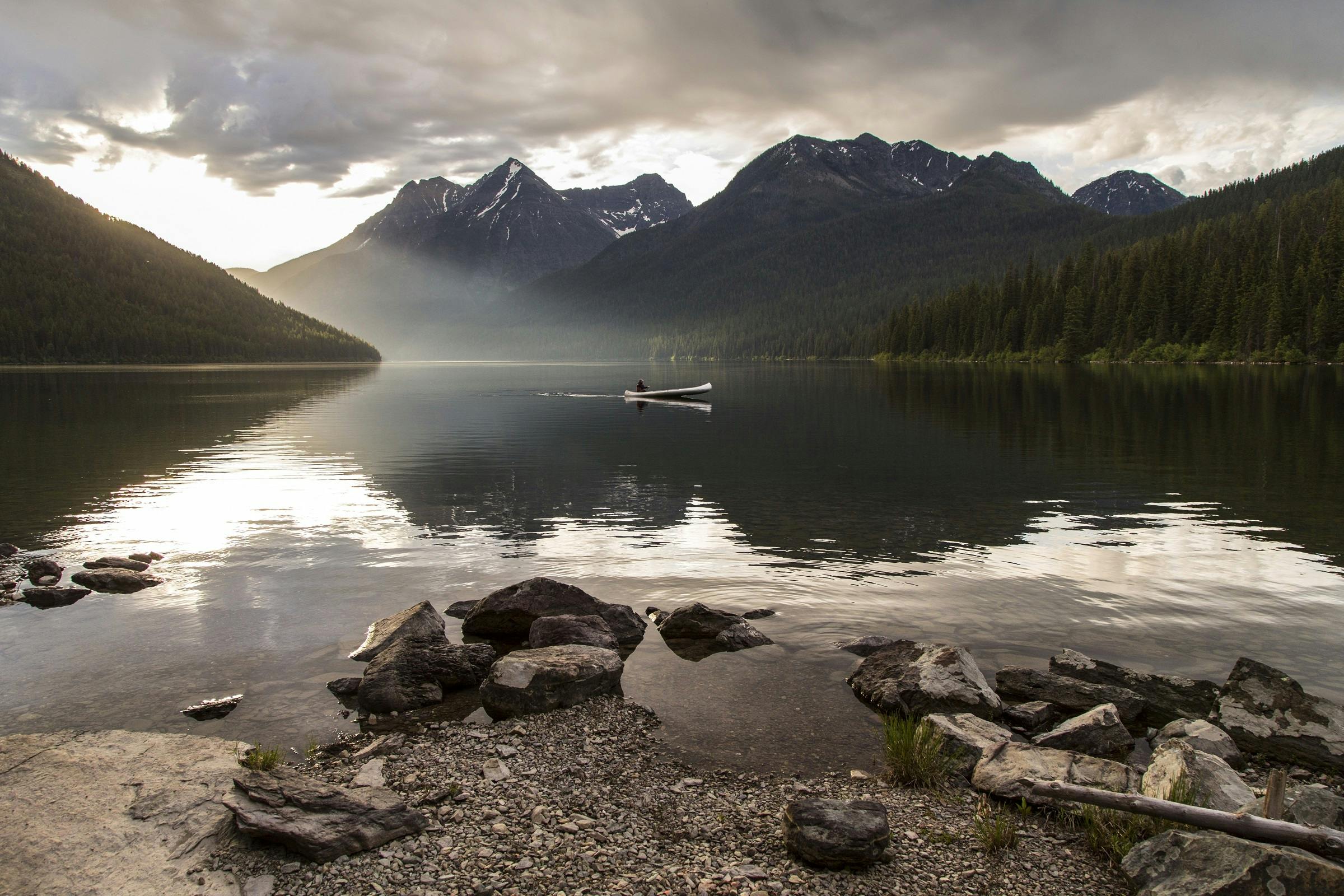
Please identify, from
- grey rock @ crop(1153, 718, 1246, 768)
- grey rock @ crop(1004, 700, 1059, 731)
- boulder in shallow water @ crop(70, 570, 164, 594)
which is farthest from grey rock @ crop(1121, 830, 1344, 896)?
boulder in shallow water @ crop(70, 570, 164, 594)

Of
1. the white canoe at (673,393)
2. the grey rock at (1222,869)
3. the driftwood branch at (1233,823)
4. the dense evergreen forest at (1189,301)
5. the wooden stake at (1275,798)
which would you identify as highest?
the dense evergreen forest at (1189,301)

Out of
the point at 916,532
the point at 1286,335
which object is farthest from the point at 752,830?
the point at 1286,335

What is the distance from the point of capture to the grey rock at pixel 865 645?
13031mm

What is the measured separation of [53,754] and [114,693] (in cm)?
283

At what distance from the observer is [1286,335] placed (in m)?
119

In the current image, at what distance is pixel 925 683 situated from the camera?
10.9 m

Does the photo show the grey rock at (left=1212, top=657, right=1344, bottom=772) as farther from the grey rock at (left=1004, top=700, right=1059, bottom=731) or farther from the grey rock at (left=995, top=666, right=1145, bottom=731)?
the grey rock at (left=1004, top=700, right=1059, bottom=731)

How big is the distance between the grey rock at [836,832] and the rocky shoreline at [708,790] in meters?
0.02

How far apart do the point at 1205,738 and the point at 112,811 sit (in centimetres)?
1238

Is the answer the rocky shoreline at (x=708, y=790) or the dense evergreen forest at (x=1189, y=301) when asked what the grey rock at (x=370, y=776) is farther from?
the dense evergreen forest at (x=1189, y=301)

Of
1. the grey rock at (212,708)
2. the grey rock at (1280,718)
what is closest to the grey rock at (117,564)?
the grey rock at (212,708)

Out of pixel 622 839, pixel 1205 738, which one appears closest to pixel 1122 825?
pixel 1205 738

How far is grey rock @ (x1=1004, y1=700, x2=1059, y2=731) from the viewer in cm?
1045

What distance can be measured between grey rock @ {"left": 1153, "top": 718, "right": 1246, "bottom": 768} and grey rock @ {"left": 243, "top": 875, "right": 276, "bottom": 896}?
9936 mm
